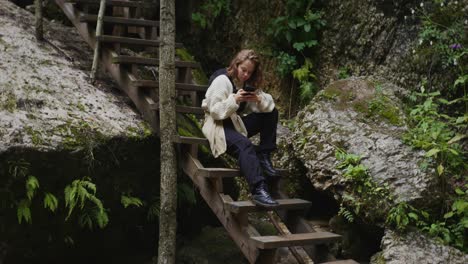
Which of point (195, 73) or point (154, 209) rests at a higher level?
point (195, 73)

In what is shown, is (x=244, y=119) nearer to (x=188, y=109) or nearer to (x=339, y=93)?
(x=188, y=109)

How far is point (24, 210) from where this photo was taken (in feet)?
20.0

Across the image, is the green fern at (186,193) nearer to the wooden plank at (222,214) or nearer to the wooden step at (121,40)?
the wooden plank at (222,214)

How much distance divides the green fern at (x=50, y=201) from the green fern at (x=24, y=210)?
0.62ft

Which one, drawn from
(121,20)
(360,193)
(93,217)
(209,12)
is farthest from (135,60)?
(209,12)

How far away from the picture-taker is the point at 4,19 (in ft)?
27.5

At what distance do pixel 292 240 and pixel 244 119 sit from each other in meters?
1.74

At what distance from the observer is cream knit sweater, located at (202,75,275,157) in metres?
6.21

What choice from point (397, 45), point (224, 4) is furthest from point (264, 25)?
point (397, 45)

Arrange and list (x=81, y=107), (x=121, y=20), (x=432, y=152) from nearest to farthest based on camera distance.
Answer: (x=432, y=152)
(x=81, y=107)
(x=121, y=20)

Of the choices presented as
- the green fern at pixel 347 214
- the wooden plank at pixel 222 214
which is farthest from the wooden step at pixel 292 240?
the green fern at pixel 347 214

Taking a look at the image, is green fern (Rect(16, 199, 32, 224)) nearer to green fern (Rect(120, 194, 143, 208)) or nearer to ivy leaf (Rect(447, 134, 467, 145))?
green fern (Rect(120, 194, 143, 208))

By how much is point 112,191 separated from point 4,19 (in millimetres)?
3544

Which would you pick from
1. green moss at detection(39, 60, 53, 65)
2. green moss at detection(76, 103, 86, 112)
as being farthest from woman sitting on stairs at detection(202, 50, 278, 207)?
green moss at detection(39, 60, 53, 65)
